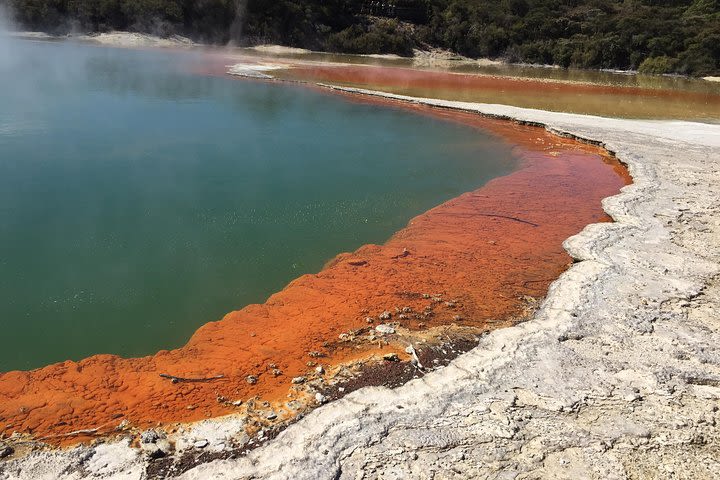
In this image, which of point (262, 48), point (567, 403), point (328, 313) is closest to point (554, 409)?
point (567, 403)

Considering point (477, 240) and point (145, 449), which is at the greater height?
point (477, 240)

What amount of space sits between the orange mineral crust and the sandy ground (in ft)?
1.37

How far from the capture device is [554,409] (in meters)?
3.49

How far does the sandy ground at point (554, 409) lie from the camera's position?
9.91 feet

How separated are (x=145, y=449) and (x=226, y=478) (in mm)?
613

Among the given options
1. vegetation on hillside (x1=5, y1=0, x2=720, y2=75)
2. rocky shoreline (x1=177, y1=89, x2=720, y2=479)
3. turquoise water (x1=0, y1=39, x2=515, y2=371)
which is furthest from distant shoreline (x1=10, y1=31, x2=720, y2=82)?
rocky shoreline (x1=177, y1=89, x2=720, y2=479)

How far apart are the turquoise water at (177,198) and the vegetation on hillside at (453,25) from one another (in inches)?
1194

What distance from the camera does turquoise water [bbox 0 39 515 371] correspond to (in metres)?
5.11

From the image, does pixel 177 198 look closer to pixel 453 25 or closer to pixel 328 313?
pixel 328 313

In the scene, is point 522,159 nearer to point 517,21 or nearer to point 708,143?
point 708,143

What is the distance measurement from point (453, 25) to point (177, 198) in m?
48.4

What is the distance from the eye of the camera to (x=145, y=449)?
3172 mm

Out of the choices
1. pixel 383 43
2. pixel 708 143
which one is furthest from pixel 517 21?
pixel 708 143

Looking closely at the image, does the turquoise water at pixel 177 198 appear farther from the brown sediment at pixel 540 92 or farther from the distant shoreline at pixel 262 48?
the distant shoreline at pixel 262 48
